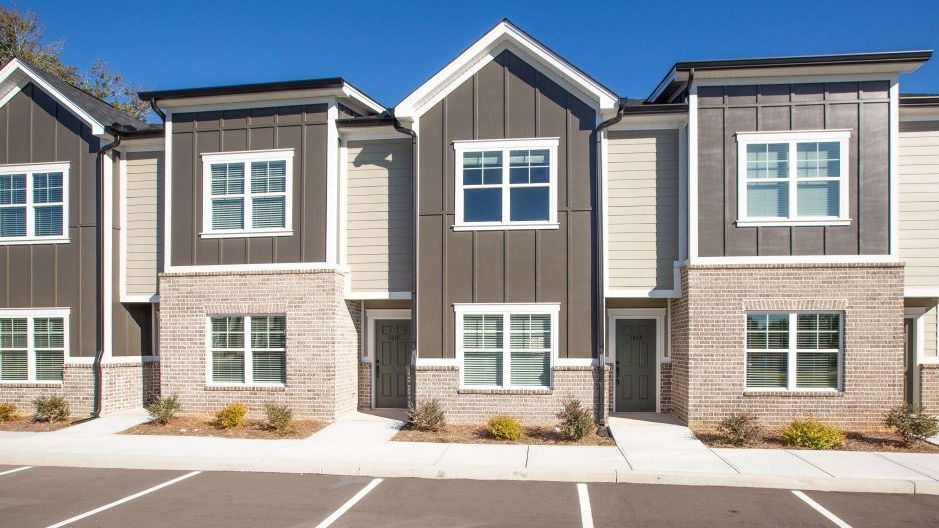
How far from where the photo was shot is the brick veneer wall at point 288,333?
44.9ft

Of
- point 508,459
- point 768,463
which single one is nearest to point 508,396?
point 508,459

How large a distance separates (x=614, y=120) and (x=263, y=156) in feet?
22.8

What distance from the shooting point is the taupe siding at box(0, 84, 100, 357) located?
590 inches

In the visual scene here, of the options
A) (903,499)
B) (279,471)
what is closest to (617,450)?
(903,499)

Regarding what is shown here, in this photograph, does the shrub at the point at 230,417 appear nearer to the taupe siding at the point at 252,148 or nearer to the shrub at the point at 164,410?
the shrub at the point at 164,410

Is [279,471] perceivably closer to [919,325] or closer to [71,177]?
[71,177]

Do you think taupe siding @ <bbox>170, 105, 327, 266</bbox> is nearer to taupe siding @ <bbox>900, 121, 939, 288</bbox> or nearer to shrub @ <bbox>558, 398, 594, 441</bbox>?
shrub @ <bbox>558, 398, 594, 441</bbox>

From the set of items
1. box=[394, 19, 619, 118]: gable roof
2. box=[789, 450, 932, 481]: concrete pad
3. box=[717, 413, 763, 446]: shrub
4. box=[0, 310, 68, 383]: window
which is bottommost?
box=[789, 450, 932, 481]: concrete pad

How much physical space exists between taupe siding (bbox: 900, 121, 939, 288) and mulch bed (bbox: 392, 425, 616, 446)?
7075mm

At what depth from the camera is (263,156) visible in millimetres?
14148

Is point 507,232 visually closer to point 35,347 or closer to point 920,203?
point 920,203

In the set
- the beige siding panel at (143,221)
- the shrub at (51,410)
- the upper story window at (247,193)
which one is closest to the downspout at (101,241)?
the beige siding panel at (143,221)

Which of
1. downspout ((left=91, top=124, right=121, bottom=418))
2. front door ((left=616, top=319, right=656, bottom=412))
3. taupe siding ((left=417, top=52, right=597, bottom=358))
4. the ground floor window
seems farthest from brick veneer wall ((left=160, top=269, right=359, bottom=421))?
front door ((left=616, top=319, right=656, bottom=412))

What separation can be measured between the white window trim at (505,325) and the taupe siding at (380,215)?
1478 mm
